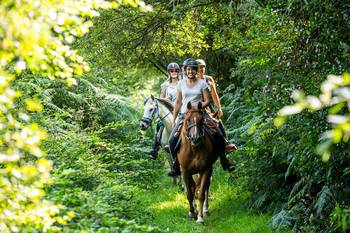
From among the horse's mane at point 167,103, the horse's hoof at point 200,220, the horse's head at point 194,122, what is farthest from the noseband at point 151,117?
the horse's hoof at point 200,220

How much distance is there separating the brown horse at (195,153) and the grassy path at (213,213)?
1.43 ft

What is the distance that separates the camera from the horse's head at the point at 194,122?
488 inches

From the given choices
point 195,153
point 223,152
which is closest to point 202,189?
point 195,153

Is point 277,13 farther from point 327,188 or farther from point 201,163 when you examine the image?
point 201,163

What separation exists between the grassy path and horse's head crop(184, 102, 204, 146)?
1.62 metres

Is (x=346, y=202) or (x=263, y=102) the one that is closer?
(x=346, y=202)

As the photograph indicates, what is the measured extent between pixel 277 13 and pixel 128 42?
759cm

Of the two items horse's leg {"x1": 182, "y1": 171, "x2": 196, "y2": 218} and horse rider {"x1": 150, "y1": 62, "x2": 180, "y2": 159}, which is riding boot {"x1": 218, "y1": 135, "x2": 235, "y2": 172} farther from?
Answer: horse rider {"x1": 150, "y1": 62, "x2": 180, "y2": 159}

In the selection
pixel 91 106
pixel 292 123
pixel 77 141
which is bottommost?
Answer: pixel 91 106

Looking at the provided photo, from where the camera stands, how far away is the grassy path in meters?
12.0

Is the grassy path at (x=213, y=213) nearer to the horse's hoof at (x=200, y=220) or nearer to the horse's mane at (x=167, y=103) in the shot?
the horse's hoof at (x=200, y=220)

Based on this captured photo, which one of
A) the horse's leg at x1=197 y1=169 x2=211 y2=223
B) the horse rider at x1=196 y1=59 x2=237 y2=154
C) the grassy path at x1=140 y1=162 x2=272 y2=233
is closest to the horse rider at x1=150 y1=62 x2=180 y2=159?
the grassy path at x1=140 y1=162 x2=272 y2=233

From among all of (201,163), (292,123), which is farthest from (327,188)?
(201,163)

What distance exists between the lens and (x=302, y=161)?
8516mm
